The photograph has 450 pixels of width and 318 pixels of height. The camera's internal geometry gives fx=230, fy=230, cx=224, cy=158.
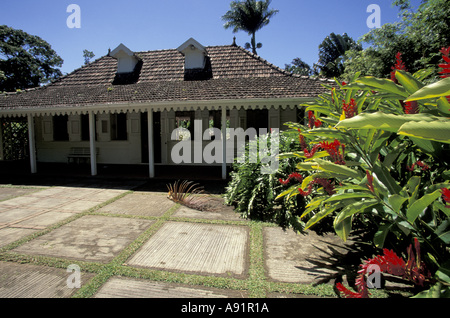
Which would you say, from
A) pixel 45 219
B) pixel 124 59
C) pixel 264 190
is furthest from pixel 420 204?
pixel 124 59

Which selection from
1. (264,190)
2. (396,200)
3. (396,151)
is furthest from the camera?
(264,190)

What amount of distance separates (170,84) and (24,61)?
35.0 meters

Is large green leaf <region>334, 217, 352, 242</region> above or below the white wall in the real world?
below

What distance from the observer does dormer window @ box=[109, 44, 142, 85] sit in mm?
12180

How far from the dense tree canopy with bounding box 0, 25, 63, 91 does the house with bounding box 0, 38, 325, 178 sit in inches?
1029

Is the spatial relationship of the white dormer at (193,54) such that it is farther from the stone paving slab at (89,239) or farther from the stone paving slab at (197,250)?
the stone paving slab at (197,250)

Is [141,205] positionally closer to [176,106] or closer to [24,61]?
[176,106]

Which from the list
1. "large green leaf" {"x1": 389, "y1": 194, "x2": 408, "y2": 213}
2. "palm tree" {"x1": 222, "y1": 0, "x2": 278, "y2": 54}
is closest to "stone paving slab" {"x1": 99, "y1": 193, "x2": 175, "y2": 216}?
"large green leaf" {"x1": 389, "y1": 194, "x2": 408, "y2": 213}

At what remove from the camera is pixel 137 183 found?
843cm

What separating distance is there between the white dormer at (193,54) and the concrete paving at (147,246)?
832cm

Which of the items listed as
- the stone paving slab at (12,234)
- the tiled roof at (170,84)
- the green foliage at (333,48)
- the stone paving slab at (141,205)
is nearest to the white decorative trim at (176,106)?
the tiled roof at (170,84)

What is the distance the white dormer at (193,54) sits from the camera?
11.6 metres

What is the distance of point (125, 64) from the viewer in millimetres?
12484

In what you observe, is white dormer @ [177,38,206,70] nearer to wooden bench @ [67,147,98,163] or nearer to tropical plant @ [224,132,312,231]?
wooden bench @ [67,147,98,163]
